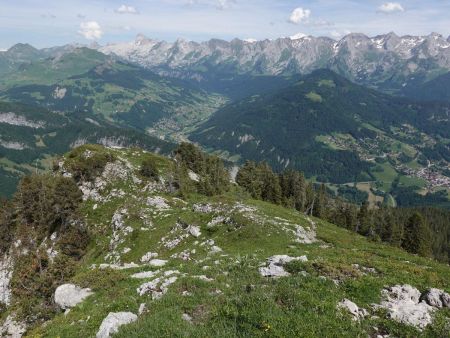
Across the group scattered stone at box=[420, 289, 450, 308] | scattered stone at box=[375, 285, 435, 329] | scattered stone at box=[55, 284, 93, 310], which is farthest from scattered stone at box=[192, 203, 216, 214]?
scattered stone at box=[420, 289, 450, 308]

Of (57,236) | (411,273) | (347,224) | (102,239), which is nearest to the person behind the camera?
(411,273)

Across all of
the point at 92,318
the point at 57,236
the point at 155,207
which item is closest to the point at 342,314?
the point at 92,318

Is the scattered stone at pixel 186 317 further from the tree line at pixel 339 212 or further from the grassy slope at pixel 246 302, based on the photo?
the tree line at pixel 339 212

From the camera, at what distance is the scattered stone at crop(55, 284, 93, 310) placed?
92.3ft

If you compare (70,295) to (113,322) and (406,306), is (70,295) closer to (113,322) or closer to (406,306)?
(113,322)

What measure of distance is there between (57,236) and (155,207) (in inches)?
792

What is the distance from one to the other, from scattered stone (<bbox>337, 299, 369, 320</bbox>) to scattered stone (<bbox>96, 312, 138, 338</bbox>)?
11.7m

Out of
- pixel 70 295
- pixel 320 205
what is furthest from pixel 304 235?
pixel 320 205

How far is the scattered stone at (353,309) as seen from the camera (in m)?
20.0

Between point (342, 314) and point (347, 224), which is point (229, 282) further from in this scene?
point (347, 224)

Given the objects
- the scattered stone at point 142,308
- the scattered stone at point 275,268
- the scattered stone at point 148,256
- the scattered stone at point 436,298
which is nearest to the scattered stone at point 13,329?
the scattered stone at point 142,308

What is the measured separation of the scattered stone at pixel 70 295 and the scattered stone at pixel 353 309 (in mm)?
18717

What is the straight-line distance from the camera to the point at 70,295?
28938 millimetres

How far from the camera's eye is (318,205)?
123 metres
